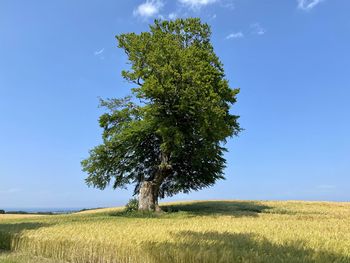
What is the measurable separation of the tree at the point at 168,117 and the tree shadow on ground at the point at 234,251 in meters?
15.9

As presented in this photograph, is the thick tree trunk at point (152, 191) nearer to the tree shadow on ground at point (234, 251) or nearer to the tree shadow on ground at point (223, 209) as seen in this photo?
the tree shadow on ground at point (223, 209)

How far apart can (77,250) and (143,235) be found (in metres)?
2.10

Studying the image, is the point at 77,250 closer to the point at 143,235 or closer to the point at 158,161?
the point at 143,235

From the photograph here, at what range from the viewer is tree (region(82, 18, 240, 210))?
2747 centimetres

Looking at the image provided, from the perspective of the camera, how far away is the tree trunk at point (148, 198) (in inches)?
1195

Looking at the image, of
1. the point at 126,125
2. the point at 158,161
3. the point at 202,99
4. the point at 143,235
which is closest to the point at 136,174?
the point at 158,161

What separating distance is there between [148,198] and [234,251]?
21124 millimetres

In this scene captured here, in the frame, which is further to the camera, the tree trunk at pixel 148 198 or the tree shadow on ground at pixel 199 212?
the tree trunk at pixel 148 198

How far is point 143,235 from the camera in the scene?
13023 millimetres

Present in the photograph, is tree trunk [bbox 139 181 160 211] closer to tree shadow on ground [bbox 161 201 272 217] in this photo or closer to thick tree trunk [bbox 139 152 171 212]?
thick tree trunk [bbox 139 152 171 212]

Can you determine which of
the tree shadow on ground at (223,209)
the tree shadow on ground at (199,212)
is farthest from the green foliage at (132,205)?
the tree shadow on ground at (223,209)

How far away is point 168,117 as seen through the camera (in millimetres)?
29297

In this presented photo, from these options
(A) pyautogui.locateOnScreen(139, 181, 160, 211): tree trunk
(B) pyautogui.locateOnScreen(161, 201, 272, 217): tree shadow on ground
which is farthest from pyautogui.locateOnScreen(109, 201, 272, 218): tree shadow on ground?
(A) pyautogui.locateOnScreen(139, 181, 160, 211): tree trunk

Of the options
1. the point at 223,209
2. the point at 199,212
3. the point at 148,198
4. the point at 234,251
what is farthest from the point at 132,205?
the point at 234,251
